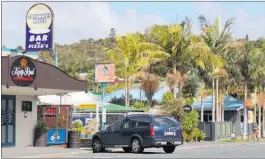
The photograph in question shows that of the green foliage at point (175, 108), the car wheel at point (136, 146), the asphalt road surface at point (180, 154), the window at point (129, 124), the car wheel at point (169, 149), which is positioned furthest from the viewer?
the green foliage at point (175, 108)

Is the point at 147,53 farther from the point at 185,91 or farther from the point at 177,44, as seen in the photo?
the point at 185,91

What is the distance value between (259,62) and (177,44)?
437 inches

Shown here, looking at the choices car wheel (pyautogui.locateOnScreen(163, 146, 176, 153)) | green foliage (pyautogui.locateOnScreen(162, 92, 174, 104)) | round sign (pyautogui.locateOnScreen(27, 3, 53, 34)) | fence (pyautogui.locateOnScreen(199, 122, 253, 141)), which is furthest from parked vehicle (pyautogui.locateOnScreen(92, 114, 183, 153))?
fence (pyautogui.locateOnScreen(199, 122, 253, 141))

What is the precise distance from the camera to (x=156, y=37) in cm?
4147

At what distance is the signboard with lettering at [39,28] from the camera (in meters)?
23.8

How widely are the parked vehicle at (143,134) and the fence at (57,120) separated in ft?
15.1

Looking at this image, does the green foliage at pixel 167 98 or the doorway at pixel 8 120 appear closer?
the doorway at pixel 8 120

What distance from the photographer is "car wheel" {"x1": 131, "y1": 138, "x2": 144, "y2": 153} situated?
2377cm

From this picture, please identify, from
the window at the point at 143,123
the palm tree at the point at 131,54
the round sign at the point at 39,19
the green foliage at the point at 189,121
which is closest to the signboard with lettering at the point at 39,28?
the round sign at the point at 39,19

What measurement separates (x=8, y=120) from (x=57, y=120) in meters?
3.79

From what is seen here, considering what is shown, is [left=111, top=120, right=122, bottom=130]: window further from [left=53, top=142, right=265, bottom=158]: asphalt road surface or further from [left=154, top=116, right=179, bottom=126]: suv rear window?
[left=154, top=116, right=179, bottom=126]: suv rear window

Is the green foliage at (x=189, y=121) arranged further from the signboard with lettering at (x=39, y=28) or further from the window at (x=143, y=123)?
the signboard with lettering at (x=39, y=28)

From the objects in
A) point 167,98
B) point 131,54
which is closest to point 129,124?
point 167,98

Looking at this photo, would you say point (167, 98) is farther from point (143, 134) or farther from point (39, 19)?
point (39, 19)
